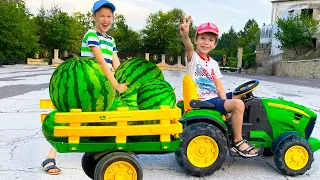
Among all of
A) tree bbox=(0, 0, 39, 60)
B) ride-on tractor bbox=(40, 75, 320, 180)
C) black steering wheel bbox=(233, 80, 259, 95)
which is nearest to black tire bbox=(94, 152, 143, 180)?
ride-on tractor bbox=(40, 75, 320, 180)

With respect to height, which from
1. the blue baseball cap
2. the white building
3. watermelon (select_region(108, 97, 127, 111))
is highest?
the white building

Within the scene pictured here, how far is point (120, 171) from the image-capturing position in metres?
2.71

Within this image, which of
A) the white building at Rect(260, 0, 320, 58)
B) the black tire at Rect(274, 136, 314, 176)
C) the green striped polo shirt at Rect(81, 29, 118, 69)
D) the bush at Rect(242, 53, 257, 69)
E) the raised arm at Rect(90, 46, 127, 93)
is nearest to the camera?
the raised arm at Rect(90, 46, 127, 93)

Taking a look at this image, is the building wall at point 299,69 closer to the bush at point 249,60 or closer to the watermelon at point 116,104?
the bush at point 249,60

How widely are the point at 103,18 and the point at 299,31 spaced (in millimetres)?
43747

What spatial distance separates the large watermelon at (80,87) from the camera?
259cm

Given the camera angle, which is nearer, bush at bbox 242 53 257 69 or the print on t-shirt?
the print on t-shirt

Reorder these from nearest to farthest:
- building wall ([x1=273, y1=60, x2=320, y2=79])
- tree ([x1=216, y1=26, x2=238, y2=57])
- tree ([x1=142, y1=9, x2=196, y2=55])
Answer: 1. building wall ([x1=273, y1=60, x2=320, y2=79])
2. tree ([x1=142, y1=9, x2=196, y2=55])
3. tree ([x1=216, y1=26, x2=238, y2=57])

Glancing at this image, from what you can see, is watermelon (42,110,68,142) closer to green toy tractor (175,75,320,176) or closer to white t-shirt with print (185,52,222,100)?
green toy tractor (175,75,320,176)

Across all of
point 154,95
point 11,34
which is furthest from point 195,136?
point 11,34

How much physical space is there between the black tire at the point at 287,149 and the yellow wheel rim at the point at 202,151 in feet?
2.13

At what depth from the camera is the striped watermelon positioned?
282 centimetres

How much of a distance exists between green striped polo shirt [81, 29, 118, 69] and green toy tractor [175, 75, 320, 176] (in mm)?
882

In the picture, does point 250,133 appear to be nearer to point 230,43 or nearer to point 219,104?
point 219,104
